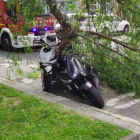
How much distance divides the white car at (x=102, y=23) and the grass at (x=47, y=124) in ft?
5.82

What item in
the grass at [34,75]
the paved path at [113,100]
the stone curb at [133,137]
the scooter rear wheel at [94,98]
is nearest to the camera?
the stone curb at [133,137]

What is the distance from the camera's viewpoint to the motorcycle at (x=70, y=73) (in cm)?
559

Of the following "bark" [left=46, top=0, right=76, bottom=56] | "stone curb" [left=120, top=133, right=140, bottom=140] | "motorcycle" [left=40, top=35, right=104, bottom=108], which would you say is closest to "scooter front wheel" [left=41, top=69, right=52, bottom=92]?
"motorcycle" [left=40, top=35, right=104, bottom=108]

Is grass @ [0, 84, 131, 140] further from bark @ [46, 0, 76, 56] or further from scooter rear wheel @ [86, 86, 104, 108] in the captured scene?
bark @ [46, 0, 76, 56]

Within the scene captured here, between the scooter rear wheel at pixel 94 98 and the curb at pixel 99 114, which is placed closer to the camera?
the curb at pixel 99 114

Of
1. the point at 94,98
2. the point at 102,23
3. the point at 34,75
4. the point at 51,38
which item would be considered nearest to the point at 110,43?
the point at 102,23

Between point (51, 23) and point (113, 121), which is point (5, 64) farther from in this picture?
point (113, 121)

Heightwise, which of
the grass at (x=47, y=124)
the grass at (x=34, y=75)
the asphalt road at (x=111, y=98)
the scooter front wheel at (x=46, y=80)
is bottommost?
the asphalt road at (x=111, y=98)

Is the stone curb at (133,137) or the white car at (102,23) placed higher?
the white car at (102,23)

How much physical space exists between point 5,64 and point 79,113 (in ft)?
18.9

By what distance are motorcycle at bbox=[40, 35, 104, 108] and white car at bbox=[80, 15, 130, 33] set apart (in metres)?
0.67

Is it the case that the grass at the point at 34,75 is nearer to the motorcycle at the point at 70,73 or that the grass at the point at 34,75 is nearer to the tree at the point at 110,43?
the motorcycle at the point at 70,73

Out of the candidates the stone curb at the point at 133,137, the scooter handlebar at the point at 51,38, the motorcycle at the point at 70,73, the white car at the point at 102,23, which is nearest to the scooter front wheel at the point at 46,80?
the motorcycle at the point at 70,73

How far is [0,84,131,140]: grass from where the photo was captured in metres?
3.99
